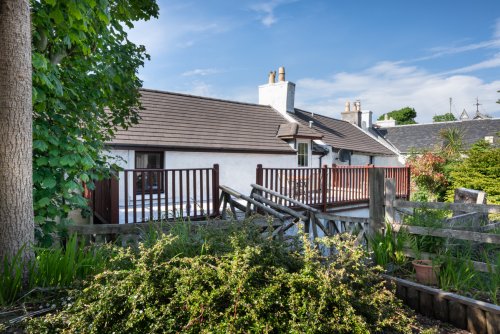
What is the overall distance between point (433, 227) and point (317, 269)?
2.33 metres

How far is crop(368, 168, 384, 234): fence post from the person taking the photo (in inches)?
181

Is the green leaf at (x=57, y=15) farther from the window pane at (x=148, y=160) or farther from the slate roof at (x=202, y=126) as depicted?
the window pane at (x=148, y=160)

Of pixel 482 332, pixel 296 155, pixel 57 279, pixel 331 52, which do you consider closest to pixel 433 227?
pixel 482 332

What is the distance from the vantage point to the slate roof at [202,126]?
11.0 metres

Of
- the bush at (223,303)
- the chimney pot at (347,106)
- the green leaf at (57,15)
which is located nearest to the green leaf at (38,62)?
the green leaf at (57,15)

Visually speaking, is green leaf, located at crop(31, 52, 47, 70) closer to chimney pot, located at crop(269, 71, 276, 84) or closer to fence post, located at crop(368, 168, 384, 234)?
fence post, located at crop(368, 168, 384, 234)

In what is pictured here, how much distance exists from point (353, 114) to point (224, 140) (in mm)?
15671

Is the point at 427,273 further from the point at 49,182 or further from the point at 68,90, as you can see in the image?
the point at 68,90

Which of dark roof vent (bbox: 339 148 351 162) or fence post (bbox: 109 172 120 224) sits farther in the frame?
dark roof vent (bbox: 339 148 351 162)

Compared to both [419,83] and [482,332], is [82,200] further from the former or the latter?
[419,83]

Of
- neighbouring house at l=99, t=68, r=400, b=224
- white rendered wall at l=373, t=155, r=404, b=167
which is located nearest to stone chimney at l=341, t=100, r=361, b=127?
white rendered wall at l=373, t=155, r=404, b=167

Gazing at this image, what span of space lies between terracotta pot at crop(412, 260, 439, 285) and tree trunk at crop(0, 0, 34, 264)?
4.04m

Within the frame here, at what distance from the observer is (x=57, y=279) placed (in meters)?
2.68

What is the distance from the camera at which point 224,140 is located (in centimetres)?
1280
